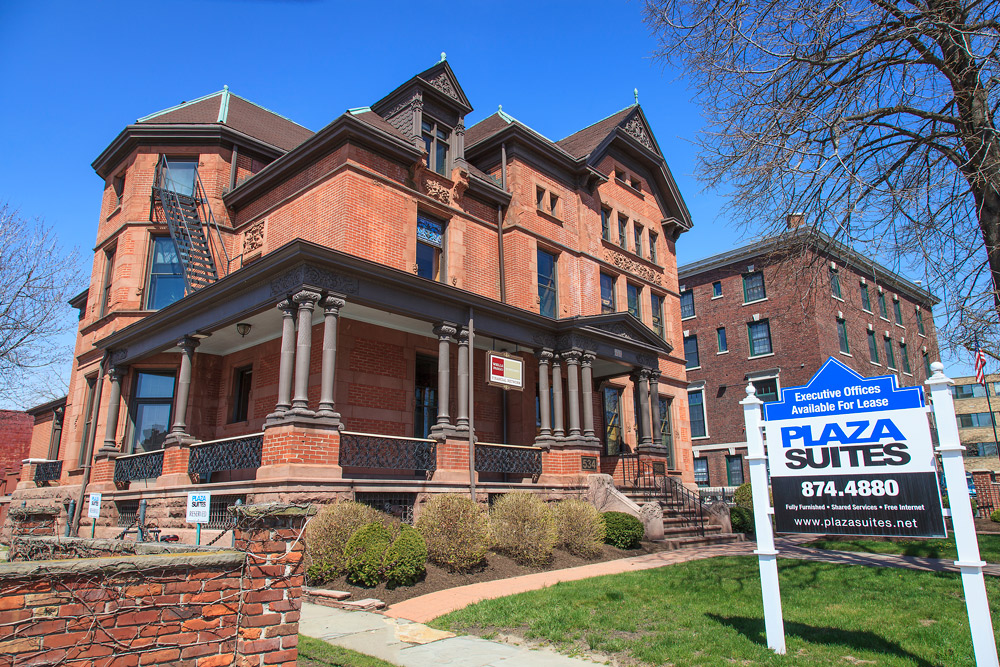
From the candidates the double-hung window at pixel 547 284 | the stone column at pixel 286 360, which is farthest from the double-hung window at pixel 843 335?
the stone column at pixel 286 360

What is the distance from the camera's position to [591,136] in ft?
80.9

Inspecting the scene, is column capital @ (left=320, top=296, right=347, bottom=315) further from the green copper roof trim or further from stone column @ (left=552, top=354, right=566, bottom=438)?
the green copper roof trim

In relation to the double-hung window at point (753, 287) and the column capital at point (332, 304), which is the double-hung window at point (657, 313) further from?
the column capital at point (332, 304)

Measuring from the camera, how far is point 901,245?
33.8 ft

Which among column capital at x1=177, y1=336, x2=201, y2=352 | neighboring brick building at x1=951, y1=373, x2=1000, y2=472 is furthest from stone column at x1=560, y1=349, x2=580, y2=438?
neighboring brick building at x1=951, y1=373, x2=1000, y2=472

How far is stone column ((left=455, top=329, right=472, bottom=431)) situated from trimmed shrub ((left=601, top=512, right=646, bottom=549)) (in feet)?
12.8

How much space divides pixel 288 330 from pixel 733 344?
1127 inches

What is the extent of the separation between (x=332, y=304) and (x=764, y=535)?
9579mm

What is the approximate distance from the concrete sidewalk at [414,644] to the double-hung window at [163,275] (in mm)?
13833

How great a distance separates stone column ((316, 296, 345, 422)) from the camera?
42.1 ft

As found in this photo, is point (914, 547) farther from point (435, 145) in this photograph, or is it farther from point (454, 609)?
point (435, 145)

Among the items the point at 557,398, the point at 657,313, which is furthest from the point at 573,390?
the point at 657,313

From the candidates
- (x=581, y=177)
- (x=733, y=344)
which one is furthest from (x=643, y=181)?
(x=733, y=344)

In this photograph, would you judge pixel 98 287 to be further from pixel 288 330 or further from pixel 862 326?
pixel 862 326
